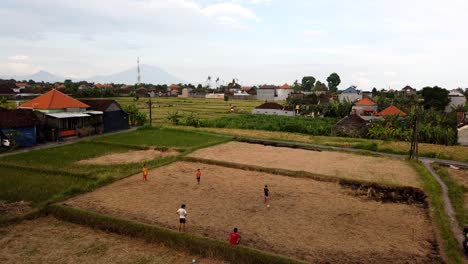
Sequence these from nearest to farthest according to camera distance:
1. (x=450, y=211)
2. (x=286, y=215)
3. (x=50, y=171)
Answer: (x=286, y=215) → (x=450, y=211) → (x=50, y=171)

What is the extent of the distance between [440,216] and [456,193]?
16.1ft

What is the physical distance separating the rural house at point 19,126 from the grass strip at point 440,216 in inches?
1218

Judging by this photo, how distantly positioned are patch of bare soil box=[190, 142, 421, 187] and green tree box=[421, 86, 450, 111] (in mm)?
43953

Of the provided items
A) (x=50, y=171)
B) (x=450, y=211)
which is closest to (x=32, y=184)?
(x=50, y=171)

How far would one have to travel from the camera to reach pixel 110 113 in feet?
128

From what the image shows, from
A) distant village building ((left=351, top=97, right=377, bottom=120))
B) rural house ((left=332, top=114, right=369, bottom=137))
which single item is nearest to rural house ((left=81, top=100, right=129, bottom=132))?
rural house ((left=332, top=114, right=369, bottom=137))

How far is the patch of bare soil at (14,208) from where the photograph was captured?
15000 millimetres

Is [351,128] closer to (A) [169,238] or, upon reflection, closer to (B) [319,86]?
(A) [169,238]

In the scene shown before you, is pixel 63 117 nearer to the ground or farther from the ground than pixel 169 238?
farther from the ground

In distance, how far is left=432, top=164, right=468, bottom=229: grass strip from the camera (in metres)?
15.7

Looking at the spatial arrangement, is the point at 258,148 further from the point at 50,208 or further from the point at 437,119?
the point at 437,119

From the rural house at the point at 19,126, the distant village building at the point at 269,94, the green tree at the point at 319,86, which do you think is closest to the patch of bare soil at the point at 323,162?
the rural house at the point at 19,126

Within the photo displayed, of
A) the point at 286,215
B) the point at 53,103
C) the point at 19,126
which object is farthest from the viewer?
the point at 53,103

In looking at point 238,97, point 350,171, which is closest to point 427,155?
point 350,171
